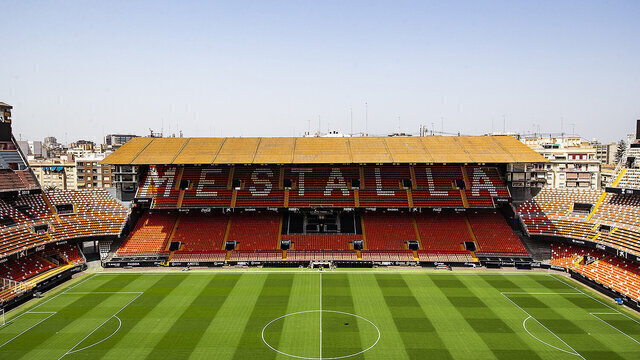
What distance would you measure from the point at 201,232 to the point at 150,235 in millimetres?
5360

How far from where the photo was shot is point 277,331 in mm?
27000

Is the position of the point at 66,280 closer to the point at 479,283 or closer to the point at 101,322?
the point at 101,322

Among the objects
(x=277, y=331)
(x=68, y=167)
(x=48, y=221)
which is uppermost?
(x=68, y=167)

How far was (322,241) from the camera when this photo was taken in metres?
45.2

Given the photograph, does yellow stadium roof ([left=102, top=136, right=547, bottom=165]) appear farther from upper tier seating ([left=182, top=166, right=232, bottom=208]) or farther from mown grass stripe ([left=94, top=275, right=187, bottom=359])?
mown grass stripe ([left=94, top=275, right=187, bottom=359])

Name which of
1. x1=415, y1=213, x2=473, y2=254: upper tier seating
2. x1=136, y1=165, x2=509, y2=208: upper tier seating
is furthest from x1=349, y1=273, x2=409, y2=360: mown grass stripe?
x1=136, y1=165, x2=509, y2=208: upper tier seating

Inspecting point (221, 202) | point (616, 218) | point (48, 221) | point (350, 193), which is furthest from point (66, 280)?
point (616, 218)

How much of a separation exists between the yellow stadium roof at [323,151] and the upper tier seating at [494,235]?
7460mm

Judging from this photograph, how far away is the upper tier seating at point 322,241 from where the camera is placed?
44438mm

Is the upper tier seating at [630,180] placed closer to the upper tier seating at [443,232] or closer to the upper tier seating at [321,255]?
the upper tier seating at [443,232]

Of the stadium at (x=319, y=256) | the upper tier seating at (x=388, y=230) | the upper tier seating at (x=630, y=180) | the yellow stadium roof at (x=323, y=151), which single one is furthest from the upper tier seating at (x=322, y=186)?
the upper tier seating at (x=630, y=180)

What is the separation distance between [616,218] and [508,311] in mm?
19062

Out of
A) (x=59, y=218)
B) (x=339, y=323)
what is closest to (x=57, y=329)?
(x=339, y=323)

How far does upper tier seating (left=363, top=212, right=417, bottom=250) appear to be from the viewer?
4453cm
